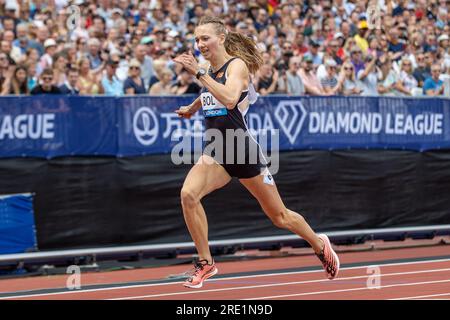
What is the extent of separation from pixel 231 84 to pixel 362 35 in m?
12.3

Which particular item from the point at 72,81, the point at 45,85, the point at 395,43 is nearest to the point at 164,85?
the point at 72,81

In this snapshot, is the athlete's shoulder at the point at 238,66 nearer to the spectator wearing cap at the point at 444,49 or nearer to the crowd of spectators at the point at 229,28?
the crowd of spectators at the point at 229,28

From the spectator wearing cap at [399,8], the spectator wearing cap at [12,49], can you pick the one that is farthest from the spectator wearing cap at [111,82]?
the spectator wearing cap at [399,8]

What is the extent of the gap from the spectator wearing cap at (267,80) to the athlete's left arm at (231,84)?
669cm

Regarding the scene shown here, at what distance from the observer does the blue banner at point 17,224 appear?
44.3 feet

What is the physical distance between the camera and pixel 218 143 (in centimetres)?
1023

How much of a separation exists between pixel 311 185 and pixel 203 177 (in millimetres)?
6297

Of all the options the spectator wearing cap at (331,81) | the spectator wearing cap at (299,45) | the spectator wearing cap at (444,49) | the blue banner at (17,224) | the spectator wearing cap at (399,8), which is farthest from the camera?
the spectator wearing cap at (399,8)

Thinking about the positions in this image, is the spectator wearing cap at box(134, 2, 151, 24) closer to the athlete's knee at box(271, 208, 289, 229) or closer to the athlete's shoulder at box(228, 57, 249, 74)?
the athlete's shoulder at box(228, 57, 249, 74)

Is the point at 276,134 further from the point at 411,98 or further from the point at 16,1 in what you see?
the point at 16,1

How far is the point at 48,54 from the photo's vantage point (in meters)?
16.4

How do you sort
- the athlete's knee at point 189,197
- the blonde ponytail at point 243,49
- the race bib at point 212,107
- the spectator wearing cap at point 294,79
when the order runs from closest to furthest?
the athlete's knee at point 189,197
the race bib at point 212,107
the blonde ponytail at point 243,49
the spectator wearing cap at point 294,79

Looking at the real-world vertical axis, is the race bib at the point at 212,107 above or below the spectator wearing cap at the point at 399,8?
below
